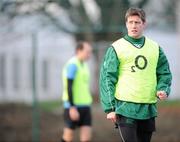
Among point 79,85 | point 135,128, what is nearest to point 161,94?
point 135,128

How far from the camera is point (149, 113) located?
747 cm

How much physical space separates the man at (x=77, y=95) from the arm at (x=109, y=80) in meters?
3.95

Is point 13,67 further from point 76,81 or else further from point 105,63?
point 105,63

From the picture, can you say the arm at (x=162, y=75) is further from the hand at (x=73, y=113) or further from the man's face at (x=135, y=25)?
the hand at (x=73, y=113)

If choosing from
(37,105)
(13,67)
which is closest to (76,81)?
(37,105)

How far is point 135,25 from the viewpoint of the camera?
733 cm

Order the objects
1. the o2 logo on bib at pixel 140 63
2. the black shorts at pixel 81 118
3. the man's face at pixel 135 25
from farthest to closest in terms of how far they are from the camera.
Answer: the black shorts at pixel 81 118 < the o2 logo on bib at pixel 140 63 < the man's face at pixel 135 25

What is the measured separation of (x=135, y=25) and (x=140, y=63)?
41cm

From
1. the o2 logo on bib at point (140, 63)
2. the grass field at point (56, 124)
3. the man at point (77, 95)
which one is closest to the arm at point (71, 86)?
the man at point (77, 95)

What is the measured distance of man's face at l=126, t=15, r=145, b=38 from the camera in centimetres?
731

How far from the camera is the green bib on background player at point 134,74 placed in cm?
745

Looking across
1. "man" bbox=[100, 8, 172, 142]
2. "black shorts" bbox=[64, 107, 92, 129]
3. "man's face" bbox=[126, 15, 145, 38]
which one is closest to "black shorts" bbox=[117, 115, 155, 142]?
"man" bbox=[100, 8, 172, 142]

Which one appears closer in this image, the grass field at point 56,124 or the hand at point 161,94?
the hand at point 161,94

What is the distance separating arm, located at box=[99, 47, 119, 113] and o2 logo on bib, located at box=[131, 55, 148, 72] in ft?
0.60
